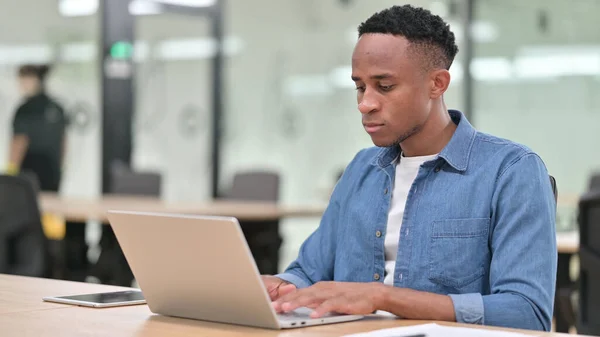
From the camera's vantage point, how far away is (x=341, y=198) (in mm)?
2389

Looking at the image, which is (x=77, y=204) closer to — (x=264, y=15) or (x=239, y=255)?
(x=264, y=15)

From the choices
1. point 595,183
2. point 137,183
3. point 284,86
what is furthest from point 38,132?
point 595,183

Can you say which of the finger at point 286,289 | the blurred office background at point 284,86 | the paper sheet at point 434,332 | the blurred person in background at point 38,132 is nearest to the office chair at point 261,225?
the blurred office background at point 284,86

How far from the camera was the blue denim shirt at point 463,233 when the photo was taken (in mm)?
1971

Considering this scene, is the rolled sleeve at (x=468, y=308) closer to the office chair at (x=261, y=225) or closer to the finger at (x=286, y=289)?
the finger at (x=286, y=289)

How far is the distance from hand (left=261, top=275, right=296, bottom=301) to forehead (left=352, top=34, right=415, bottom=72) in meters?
0.48

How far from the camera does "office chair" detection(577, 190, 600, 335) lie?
327 cm

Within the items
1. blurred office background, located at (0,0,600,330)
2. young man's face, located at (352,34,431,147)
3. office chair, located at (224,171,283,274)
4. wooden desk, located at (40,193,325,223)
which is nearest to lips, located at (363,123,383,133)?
young man's face, located at (352,34,431,147)

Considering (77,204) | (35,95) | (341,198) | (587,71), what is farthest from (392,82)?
(35,95)

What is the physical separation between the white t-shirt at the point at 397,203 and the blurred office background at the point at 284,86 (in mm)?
5756

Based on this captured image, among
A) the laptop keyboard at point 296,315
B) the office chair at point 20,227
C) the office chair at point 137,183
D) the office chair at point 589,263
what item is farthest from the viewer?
the office chair at point 137,183

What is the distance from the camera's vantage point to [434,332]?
5.51 ft

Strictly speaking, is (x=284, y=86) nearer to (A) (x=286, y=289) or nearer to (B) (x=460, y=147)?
(B) (x=460, y=147)

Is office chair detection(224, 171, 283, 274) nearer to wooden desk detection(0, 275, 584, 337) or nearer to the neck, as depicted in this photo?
the neck
